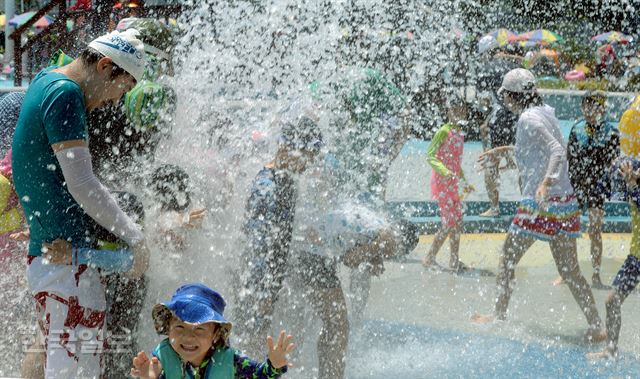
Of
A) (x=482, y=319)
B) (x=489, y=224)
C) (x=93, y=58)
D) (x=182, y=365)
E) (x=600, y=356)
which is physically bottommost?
(x=489, y=224)

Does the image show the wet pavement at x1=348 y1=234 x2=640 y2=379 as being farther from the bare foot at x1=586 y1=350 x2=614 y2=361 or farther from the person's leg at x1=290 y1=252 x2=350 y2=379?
the person's leg at x1=290 y1=252 x2=350 y2=379

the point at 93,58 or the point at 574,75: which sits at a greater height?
the point at 93,58

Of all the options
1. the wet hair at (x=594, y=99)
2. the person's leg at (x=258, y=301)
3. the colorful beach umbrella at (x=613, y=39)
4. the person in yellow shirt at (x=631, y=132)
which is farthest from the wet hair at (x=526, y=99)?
the colorful beach umbrella at (x=613, y=39)

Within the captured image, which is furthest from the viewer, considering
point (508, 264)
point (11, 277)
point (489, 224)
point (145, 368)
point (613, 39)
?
point (613, 39)

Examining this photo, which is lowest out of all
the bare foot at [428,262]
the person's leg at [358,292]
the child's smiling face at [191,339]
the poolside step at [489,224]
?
the poolside step at [489,224]

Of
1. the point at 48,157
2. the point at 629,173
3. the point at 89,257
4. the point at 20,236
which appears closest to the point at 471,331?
the point at 629,173

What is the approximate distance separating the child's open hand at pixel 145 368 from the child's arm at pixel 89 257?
513 mm

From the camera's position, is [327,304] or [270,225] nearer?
[270,225]

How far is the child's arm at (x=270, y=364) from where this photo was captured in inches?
98.6

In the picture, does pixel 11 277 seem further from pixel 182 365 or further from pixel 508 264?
pixel 508 264

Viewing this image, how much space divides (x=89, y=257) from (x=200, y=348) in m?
0.55

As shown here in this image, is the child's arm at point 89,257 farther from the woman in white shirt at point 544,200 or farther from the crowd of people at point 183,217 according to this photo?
the woman in white shirt at point 544,200

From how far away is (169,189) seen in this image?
11.9 ft

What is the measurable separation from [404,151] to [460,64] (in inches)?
52.9
